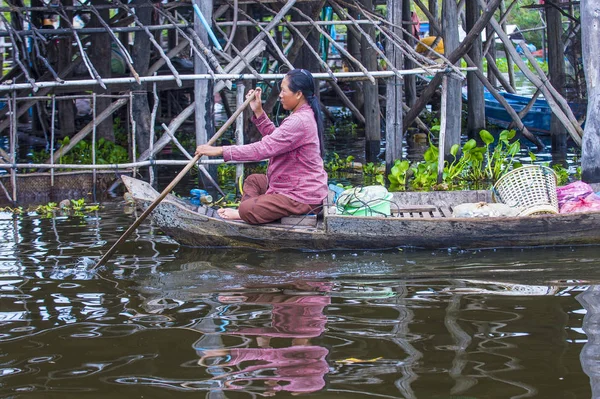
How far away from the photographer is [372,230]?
579 centimetres

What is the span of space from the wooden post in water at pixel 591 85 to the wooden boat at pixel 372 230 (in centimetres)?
153

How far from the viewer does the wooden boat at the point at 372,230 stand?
5.70 metres

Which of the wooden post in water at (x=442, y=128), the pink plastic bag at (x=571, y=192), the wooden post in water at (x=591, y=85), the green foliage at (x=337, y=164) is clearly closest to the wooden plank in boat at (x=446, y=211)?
the pink plastic bag at (x=571, y=192)

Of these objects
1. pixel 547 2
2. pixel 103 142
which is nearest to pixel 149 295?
pixel 103 142

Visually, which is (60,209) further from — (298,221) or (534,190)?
(534,190)

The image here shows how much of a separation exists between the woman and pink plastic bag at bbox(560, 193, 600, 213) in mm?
1785

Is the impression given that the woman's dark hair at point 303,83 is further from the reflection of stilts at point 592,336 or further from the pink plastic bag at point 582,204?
the reflection of stilts at point 592,336

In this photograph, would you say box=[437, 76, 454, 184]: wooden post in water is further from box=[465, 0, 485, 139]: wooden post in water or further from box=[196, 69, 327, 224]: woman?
box=[465, 0, 485, 139]: wooden post in water

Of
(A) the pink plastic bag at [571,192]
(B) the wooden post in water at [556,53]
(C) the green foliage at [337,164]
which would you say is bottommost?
(A) the pink plastic bag at [571,192]

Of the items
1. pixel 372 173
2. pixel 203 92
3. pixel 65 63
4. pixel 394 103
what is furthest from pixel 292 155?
pixel 65 63

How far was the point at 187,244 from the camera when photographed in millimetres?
6133

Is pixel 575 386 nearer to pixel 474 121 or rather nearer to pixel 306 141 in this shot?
pixel 306 141

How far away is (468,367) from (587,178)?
4.11 m

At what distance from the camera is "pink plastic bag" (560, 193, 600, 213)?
5859 millimetres
